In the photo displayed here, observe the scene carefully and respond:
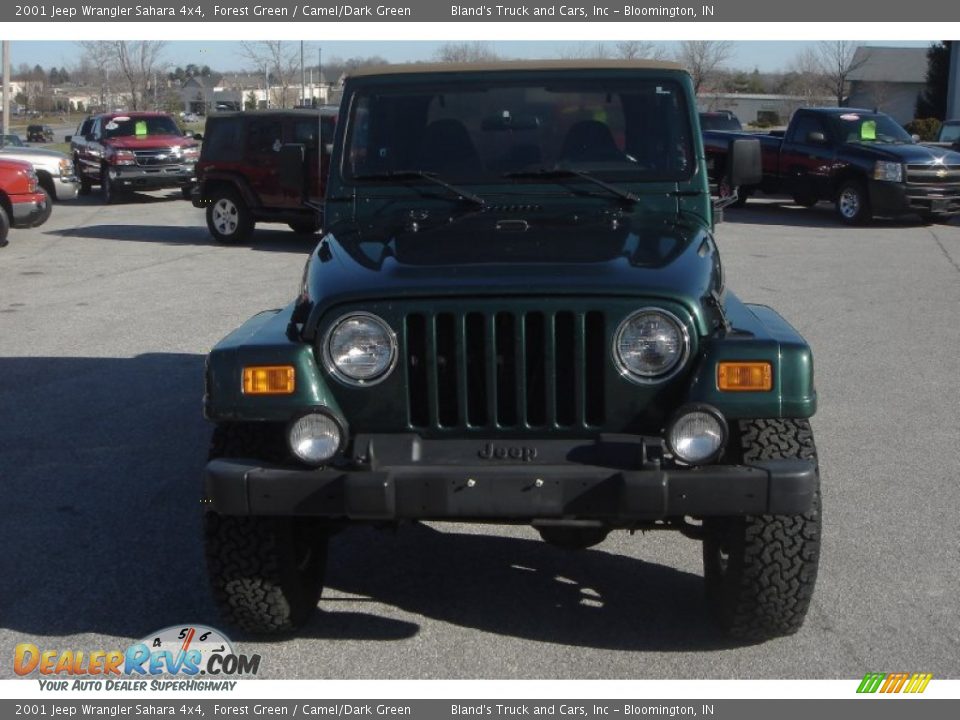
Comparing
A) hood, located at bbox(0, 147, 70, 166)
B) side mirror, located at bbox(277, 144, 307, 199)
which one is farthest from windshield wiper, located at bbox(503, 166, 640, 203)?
hood, located at bbox(0, 147, 70, 166)

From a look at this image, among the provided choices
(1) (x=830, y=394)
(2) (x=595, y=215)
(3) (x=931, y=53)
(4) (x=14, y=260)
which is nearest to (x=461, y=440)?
(2) (x=595, y=215)

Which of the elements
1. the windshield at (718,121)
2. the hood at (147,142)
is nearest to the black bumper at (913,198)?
the windshield at (718,121)

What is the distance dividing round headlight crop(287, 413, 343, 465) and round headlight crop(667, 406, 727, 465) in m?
1.03

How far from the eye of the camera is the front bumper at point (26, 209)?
1725 cm

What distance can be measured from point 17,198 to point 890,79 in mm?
48286

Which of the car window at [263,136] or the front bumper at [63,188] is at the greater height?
the car window at [263,136]

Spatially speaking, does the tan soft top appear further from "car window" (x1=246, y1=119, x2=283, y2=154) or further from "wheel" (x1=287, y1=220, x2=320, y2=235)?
"car window" (x1=246, y1=119, x2=283, y2=154)

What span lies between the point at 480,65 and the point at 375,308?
189 centimetres

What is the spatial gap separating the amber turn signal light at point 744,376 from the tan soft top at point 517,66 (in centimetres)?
196

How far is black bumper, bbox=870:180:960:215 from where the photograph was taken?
18750mm

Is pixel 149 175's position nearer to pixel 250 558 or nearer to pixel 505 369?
pixel 250 558

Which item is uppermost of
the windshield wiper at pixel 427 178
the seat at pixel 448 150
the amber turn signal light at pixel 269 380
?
the seat at pixel 448 150

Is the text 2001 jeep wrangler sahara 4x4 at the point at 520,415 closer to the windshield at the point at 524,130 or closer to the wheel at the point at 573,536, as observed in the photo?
the wheel at the point at 573,536

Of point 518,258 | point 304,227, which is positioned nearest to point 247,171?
point 304,227
